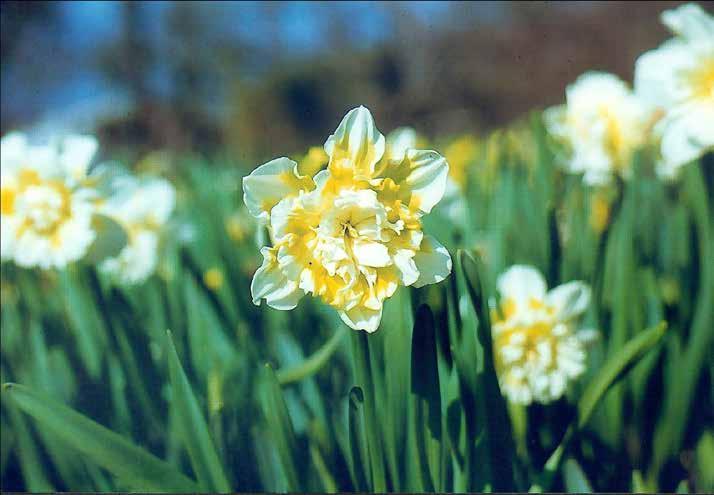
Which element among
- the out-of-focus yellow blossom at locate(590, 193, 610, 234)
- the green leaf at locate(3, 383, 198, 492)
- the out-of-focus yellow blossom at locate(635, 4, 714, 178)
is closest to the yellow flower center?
the out-of-focus yellow blossom at locate(635, 4, 714, 178)

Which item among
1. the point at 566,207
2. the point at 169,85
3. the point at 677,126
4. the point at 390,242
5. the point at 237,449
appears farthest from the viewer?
the point at 169,85

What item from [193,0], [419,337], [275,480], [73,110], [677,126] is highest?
[193,0]

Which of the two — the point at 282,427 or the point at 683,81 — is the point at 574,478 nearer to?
the point at 282,427

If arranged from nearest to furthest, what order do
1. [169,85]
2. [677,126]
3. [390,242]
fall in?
[390,242], [677,126], [169,85]

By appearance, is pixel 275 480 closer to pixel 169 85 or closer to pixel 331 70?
pixel 331 70

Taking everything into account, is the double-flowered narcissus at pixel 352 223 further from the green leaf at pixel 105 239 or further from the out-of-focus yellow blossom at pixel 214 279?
the out-of-focus yellow blossom at pixel 214 279

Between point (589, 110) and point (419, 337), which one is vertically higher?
point (589, 110)

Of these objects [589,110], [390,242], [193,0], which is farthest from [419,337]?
[193,0]

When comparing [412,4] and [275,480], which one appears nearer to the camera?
[275,480]

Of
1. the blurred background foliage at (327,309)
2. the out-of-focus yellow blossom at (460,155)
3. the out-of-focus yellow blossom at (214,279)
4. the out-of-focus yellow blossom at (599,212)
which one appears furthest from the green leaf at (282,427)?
the out-of-focus yellow blossom at (460,155)

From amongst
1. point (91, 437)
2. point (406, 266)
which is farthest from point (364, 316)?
point (91, 437)
